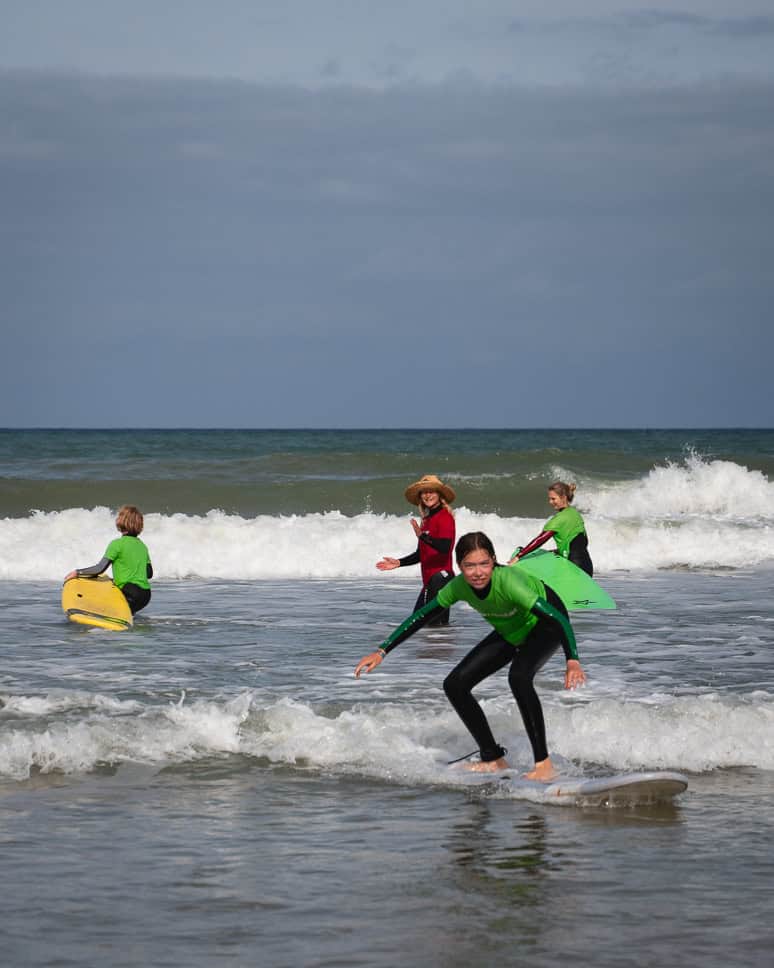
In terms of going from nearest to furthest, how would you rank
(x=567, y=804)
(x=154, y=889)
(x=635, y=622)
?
(x=154, y=889), (x=567, y=804), (x=635, y=622)

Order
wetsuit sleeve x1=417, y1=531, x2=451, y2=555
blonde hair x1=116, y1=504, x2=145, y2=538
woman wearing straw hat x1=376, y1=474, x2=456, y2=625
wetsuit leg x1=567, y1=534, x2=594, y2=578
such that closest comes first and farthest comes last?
1. wetsuit sleeve x1=417, y1=531, x2=451, y2=555
2. woman wearing straw hat x1=376, y1=474, x2=456, y2=625
3. blonde hair x1=116, y1=504, x2=145, y2=538
4. wetsuit leg x1=567, y1=534, x2=594, y2=578

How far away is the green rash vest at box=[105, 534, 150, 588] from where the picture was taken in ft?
46.2

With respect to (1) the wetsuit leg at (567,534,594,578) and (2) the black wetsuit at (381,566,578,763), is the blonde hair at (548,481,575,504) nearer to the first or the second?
(1) the wetsuit leg at (567,534,594,578)

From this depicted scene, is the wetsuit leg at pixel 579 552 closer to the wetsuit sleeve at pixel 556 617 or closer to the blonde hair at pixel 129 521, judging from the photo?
the blonde hair at pixel 129 521

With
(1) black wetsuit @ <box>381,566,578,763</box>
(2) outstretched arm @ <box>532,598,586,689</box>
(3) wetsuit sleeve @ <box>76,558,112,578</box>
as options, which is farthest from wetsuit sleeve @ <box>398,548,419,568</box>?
(2) outstretched arm @ <box>532,598,586,689</box>

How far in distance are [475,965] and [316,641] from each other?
8.03 meters

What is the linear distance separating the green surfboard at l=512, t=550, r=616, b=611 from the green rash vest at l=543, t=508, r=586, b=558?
0.45 ft

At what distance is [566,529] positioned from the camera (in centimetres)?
1420

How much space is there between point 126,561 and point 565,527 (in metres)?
4.84

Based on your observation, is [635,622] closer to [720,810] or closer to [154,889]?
[720,810]

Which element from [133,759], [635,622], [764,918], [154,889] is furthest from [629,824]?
[635,622]

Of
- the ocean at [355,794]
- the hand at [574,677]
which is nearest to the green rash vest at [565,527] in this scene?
the ocean at [355,794]

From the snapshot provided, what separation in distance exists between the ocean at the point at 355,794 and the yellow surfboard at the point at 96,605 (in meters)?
0.25

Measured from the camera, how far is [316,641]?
12938 millimetres
